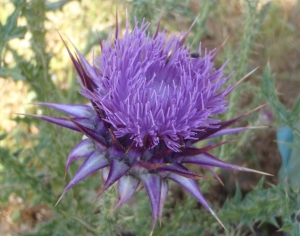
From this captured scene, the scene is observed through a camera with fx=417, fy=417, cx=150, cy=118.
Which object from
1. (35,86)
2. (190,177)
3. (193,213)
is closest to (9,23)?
(35,86)

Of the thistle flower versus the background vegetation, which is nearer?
the thistle flower

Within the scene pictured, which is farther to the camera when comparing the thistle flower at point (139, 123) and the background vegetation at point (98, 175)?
the background vegetation at point (98, 175)

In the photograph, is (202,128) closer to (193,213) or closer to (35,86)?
(193,213)

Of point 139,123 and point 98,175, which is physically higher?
point 139,123

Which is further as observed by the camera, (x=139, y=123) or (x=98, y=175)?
(x=98, y=175)
